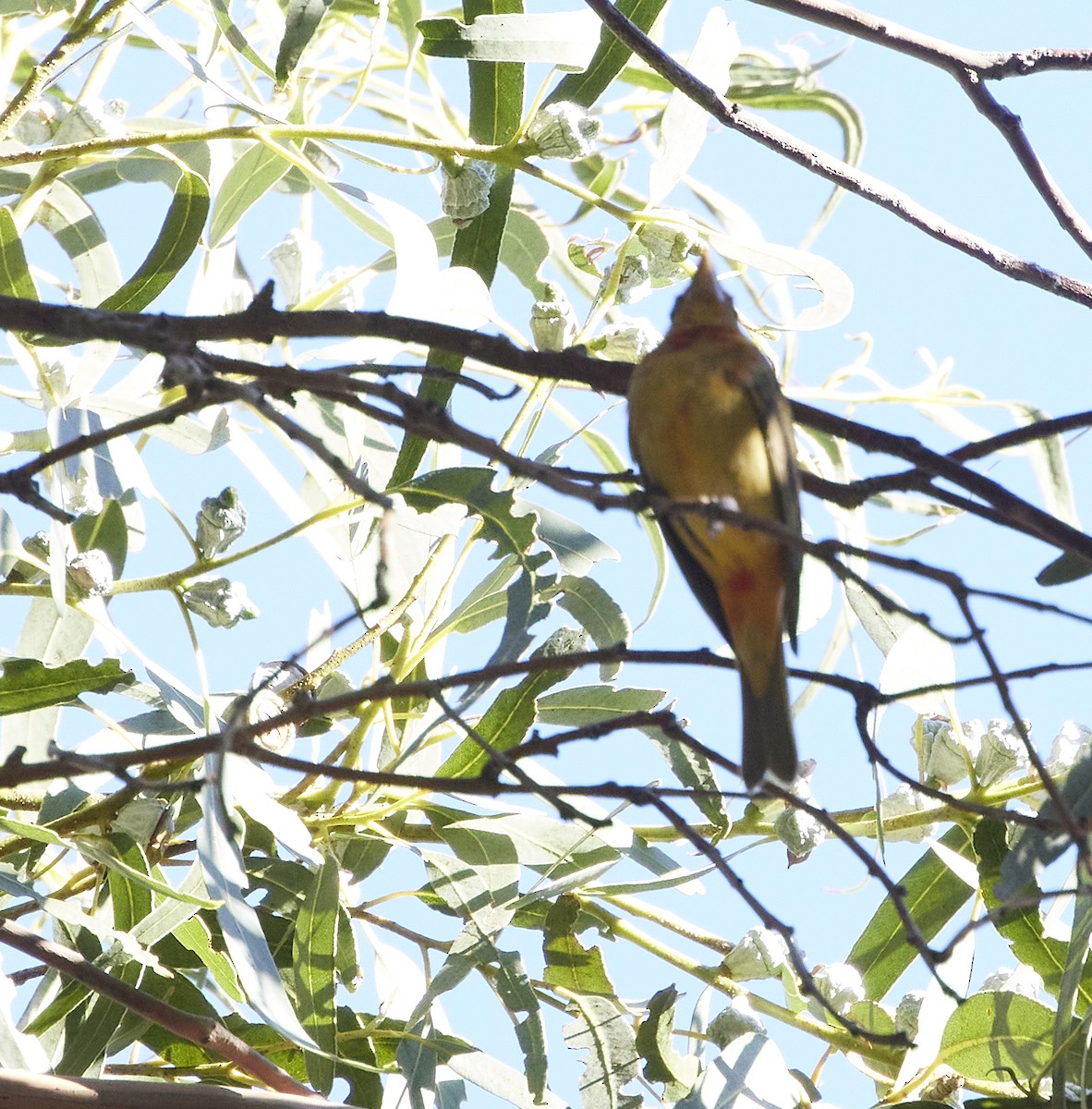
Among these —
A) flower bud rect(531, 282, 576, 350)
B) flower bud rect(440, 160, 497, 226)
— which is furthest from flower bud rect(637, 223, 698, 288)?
flower bud rect(440, 160, 497, 226)

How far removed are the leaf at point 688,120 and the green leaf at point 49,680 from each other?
1105mm

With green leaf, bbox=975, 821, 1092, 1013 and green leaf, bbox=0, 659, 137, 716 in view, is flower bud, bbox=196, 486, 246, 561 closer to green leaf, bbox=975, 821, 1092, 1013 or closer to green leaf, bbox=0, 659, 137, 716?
green leaf, bbox=0, 659, 137, 716

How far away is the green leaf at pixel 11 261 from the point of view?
182cm

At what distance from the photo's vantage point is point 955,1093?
1.92 m

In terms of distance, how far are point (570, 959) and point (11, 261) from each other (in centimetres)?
129

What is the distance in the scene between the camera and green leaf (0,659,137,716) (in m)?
1.64

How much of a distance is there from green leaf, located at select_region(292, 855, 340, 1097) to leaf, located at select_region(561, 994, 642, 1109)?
14.7 inches

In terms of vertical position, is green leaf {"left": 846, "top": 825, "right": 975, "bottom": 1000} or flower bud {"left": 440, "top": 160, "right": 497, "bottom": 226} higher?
flower bud {"left": 440, "top": 160, "right": 497, "bottom": 226}

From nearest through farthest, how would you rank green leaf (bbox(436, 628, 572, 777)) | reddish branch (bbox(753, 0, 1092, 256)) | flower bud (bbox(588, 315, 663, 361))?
reddish branch (bbox(753, 0, 1092, 256)) → green leaf (bbox(436, 628, 572, 777)) → flower bud (bbox(588, 315, 663, 361))

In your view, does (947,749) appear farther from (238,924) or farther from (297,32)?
(297,32)

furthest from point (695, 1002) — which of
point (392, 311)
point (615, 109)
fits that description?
point (615, 109)

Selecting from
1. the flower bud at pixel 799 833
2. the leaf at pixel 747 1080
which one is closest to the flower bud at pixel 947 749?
the flower bud at pixel 799 833

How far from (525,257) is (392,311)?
0.83 meters

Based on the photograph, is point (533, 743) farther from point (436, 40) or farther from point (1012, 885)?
point (436, 40)
